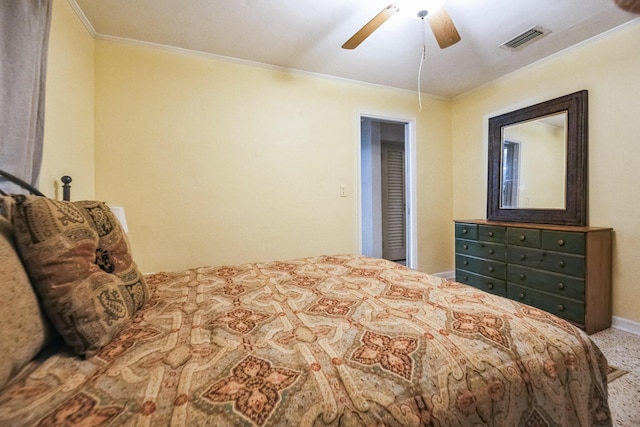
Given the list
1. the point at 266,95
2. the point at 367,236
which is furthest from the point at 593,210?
the point at 266,95

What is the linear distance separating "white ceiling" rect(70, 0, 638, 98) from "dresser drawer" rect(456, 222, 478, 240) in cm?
167

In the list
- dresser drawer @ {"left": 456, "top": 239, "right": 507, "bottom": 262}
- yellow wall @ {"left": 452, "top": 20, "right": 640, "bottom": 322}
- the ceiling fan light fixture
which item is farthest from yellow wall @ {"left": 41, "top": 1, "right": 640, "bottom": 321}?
the ceiling fan light fixture

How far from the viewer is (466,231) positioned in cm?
297

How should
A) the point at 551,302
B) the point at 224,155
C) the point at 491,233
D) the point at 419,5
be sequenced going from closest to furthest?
the point at 419,5 → the point at 551,302 → the point at 224,155 → the point at 491,233

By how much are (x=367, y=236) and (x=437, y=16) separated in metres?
3.28

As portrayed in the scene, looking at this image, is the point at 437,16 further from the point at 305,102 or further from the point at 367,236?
the point at 367,236

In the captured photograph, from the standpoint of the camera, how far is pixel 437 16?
1.60m

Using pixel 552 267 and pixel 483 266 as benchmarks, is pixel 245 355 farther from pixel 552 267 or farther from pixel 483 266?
pixel 483 266

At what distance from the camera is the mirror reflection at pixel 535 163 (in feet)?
8.21

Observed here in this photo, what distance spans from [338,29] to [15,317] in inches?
96.7

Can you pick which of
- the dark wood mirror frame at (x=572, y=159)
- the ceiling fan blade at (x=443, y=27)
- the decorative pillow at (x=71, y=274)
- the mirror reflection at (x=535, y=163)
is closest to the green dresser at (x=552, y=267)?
the dark wood mirror frame at (x=572, y=159)

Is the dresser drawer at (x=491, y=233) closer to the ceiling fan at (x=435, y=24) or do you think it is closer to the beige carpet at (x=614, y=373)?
the beige carpet at (x=614, y=373)

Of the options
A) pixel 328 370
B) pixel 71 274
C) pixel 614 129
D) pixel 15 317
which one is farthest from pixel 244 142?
pixel 614 129

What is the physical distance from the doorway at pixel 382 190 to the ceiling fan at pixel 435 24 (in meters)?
2.45
